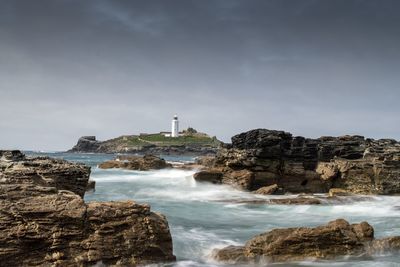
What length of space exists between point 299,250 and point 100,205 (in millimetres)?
4949

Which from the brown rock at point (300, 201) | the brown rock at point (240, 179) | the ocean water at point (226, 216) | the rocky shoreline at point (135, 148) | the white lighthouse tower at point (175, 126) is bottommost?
the ocean water at point (226, 216)

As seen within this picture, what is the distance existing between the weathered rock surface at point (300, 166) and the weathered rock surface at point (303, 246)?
17.0m

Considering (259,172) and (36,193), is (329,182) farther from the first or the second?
(36,193)

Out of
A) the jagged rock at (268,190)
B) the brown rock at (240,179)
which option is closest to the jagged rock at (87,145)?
the brown rock at (240,179)

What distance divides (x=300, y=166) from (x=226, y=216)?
13.7 m

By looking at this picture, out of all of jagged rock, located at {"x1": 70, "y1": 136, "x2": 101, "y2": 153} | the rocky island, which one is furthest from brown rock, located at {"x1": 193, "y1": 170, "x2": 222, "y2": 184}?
jagged rock, located at {"x1": 70, "y1": 136, "x2": 101, "y2": 153}

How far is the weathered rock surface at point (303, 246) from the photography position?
10.6m

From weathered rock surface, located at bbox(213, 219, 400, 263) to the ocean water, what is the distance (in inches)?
12.2

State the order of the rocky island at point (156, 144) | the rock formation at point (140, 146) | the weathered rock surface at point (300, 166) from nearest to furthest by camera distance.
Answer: the weathered rock surface at point (300, 166), the rock formation at point (140, 146), the rocky island at point (156, 144)

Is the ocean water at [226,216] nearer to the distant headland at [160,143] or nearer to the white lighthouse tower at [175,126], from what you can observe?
the distant headland at [160,143]

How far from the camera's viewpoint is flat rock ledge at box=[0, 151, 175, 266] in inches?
336

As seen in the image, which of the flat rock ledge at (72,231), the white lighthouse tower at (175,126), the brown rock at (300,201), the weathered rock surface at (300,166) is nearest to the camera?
the flat rock ledge at (72,231)

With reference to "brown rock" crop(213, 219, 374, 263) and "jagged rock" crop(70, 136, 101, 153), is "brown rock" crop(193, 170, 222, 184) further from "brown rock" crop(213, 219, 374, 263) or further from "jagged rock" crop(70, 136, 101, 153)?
"jagged rock" crop(70, 136, 101, 153)

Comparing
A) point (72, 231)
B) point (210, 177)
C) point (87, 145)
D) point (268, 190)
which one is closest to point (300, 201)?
point (268, 190)
